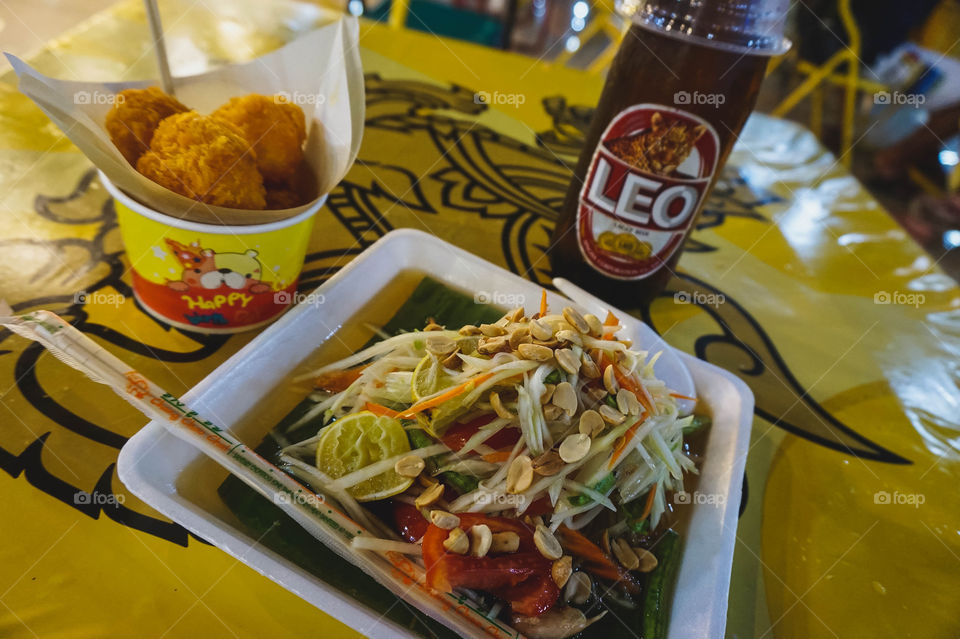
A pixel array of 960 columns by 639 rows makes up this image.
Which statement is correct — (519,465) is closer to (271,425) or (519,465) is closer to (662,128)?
(271,425)

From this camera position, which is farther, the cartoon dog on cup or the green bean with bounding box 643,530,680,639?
the cartoon dog on cup

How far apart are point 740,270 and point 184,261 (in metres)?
1.36

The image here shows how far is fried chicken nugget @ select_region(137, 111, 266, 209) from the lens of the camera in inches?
32.5

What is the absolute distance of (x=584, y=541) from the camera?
755 millimetres

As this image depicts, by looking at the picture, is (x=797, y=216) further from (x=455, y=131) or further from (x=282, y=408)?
(x=282, y=408)

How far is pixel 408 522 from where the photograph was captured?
2.48 feet
